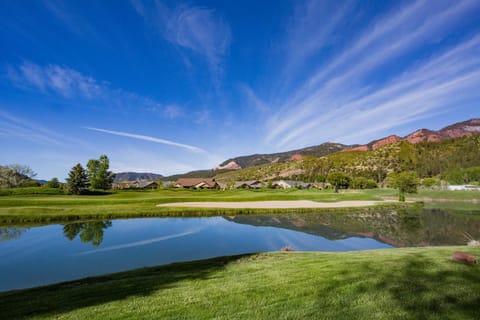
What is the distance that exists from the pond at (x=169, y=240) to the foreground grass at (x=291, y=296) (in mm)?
6088

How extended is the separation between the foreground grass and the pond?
6.09 meters

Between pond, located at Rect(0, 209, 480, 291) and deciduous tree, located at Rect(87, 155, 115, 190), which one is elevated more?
deciduous tree, located at Rect(87, 155, 115, 190)

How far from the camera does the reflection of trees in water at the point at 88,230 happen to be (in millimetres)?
19028

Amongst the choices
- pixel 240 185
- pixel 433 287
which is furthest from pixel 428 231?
pixel 240 185

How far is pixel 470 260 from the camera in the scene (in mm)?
6773

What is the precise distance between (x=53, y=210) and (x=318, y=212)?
1343 inches

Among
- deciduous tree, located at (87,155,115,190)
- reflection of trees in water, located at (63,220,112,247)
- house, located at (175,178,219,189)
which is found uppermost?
deciduous tree, located at (87,155,115,190)

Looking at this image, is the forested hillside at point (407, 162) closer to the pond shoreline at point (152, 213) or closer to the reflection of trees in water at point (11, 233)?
the pond shoreline at point (152, 213)

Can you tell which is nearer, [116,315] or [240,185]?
[116,315]

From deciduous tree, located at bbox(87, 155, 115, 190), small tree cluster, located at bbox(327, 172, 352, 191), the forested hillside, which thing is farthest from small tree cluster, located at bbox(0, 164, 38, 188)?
the forested hillside

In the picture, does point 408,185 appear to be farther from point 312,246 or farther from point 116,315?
point 116,315

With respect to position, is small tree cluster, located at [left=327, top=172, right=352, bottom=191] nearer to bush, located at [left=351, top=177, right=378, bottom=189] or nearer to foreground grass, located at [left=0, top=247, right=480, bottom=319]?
bush, located at [left=351, top=177, right=378, bottom=189]

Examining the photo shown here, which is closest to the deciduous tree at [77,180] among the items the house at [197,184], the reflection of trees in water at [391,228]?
the reflection of trees in water at [391,228]

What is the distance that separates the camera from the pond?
1287 cm
